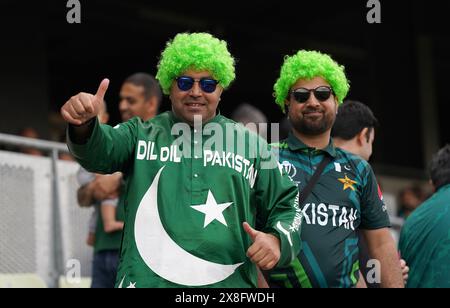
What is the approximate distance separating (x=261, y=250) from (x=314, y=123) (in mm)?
1473

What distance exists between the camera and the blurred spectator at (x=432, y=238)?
5.91m

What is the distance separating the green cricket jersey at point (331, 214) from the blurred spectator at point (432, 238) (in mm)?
830

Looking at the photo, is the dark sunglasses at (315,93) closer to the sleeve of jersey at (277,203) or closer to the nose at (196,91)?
the sleeve of jersey at (277,203)

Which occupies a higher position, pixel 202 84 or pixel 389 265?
pixel 202 84

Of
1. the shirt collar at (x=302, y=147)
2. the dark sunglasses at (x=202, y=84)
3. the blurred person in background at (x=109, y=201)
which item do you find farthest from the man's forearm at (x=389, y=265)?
the blurred person in background at (x=109, y=201)

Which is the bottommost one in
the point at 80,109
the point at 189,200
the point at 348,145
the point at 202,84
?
the point at 189,200

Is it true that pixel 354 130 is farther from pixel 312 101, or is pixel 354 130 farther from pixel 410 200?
pixel 410 200

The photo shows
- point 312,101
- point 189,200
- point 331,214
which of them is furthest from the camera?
point 312,101

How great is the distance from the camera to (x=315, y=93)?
5.13 m

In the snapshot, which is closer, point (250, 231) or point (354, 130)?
point (250, 231)

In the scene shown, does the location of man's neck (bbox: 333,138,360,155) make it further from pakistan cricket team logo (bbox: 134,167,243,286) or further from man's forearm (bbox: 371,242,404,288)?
pakistan cricket team logo (bbox: 134,167,243,286)

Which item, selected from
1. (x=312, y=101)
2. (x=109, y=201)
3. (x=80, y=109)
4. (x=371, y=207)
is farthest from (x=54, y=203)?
(x=80, y=109)
